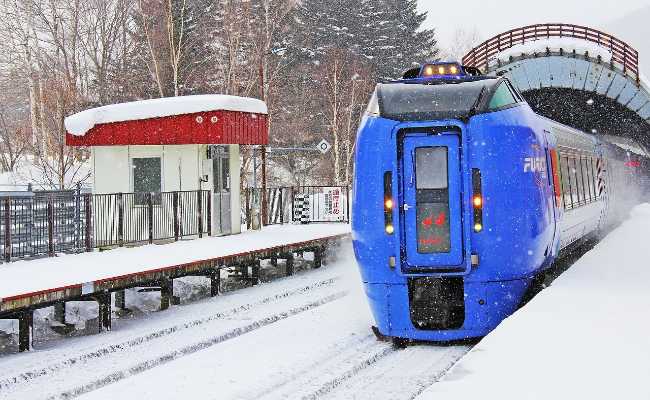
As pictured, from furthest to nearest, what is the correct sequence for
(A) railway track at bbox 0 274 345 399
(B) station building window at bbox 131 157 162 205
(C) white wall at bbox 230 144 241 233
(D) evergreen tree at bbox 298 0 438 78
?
(D) evergreen tree at bbox 298 0 438 78
(C) white wall at bbox 230 144 241 233
(B) station building window at bbox 131 157 162 205
(A) railway track at bbox 0 274 345 399

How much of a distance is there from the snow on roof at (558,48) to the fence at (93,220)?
660 inches

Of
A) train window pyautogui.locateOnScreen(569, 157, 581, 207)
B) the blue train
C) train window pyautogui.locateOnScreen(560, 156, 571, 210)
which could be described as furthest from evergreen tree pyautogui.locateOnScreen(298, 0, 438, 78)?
the blue train

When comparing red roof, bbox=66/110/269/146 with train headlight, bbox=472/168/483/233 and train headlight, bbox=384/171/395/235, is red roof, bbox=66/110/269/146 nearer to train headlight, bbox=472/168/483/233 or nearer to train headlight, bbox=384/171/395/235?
train headlight, bbox=384/171/395/235

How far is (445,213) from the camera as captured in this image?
32.1 ft

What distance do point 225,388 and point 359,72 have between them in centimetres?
5035

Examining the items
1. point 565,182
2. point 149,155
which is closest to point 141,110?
point 149,155

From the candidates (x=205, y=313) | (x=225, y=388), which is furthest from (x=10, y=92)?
(x=225, y=388)

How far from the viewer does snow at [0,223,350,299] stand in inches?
460

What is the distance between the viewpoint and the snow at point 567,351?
5.76 meters

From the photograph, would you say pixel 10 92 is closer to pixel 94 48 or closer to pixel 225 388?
pixel 94 48

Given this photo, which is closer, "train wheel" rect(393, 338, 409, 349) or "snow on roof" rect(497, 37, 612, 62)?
"train wheel" rect(393, 338, 409, 349)

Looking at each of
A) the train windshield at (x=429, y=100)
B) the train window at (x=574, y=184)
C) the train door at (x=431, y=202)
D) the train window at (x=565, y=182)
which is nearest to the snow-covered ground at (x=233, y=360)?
the train door at (x=431, y=202)

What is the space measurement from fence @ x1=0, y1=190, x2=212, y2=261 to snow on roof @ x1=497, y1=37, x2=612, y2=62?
16759 millimetres

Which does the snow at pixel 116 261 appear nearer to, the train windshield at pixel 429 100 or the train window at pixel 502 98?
the train windshield at pixel 429 100
